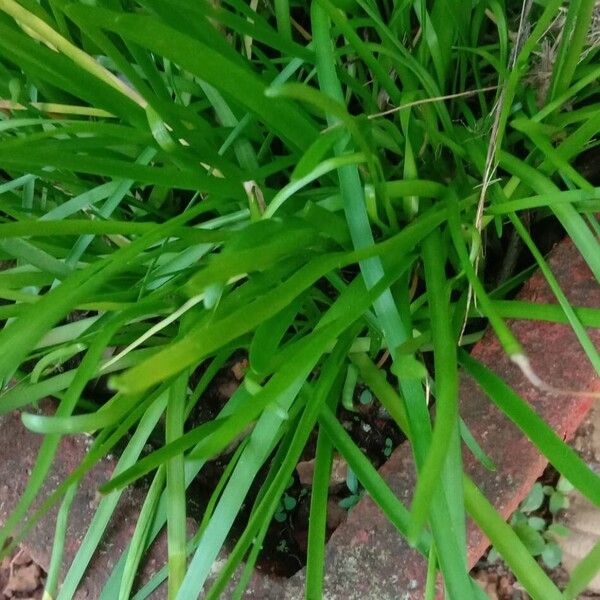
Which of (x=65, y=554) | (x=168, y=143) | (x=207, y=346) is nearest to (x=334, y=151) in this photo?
(x=168, y=143)

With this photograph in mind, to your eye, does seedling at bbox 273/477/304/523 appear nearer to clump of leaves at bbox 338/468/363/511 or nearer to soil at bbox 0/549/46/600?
clump of leaves at bbox 338/468/363/511

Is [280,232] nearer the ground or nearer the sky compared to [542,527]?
nearer the sky

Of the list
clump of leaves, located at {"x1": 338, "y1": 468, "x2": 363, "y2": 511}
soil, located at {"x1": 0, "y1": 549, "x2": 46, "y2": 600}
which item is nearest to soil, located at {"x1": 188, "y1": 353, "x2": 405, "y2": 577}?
clump of leaves, located at {"x1": 338, "y1": 468, "x2": 363, "y2": 511}

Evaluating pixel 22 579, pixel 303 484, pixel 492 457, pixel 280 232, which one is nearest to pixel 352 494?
pixel 303 484

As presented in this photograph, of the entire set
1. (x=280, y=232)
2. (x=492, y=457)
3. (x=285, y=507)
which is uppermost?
(x=280, y=232)

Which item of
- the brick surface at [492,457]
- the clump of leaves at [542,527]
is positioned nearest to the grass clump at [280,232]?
the brick surface at [492,457]

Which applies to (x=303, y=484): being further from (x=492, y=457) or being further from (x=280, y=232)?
(x=280, y=232)

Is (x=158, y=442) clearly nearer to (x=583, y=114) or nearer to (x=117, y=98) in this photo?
(x=117, y=98)
